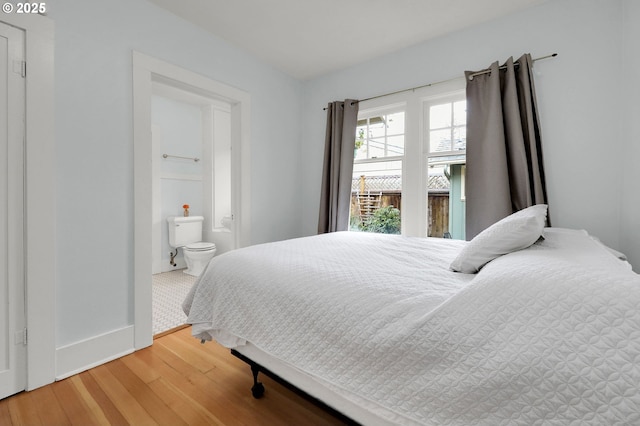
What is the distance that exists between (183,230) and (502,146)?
4022 mm

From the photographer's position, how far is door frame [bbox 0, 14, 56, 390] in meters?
1.61

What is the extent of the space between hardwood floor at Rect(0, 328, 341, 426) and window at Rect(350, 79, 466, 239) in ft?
6.42

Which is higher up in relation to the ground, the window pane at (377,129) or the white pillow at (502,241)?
the window pane at (377,129)

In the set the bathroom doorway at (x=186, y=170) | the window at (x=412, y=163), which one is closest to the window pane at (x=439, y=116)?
the window at (x=412, y=163)

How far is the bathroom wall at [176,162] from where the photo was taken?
411cm

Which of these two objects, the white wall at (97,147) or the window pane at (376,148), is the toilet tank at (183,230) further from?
the window pane at (376,148)

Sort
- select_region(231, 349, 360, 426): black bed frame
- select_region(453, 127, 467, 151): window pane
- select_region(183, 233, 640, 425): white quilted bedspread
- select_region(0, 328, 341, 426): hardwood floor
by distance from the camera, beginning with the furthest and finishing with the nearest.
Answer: select_region(453, 127, 467, 151): window pane
select_region(0, 328, 341, 426): hardwood floor
select_region(231, 349, 360, 426): black bed frame
select_region(183, 233, 640, 425): white quilted bedspread

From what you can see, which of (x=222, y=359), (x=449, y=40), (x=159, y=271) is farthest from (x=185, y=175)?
(x=449, y=40)

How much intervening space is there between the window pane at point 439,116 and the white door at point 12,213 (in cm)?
306

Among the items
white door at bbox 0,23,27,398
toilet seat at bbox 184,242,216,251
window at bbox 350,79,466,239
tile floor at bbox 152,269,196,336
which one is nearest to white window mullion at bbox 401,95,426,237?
window at bbox 350,79,466,239

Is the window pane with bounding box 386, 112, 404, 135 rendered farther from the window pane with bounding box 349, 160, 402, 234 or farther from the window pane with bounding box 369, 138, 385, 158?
the window pane with bounding box 349, 160, 402, 234

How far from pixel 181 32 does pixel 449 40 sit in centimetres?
235

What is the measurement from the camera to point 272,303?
1.26 meters

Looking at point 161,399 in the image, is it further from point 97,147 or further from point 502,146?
point 502,146
